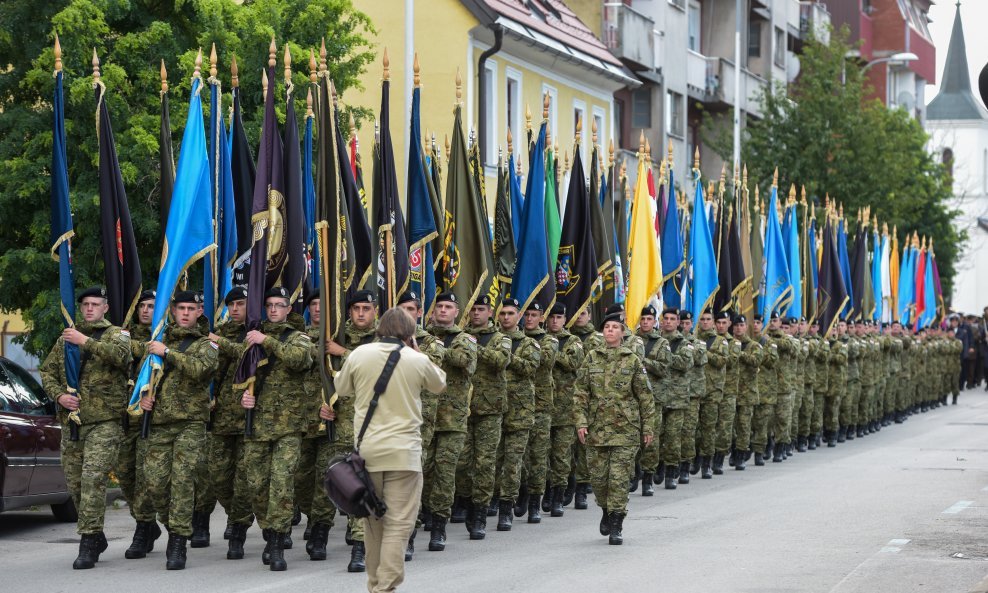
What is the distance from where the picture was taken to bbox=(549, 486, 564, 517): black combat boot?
49.1 feet

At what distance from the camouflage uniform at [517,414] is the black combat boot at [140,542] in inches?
125

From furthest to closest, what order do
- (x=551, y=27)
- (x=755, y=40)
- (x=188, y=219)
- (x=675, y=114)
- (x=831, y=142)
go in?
(x=755, y=40) → (x=675, y=114) → (x=831, y=142) → (x=551, y=27) → (x=188, y=219)

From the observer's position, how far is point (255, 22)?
61.5 feet

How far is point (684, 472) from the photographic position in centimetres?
1845

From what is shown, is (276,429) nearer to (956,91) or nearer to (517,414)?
(517,414)

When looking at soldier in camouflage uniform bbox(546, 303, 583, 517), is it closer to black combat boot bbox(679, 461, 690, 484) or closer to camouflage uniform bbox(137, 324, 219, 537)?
black combat boot bbox(679, 461, 690, 484)

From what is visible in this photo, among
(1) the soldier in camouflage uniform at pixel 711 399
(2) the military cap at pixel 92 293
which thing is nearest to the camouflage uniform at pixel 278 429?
(2) the military cap at pixel 92 293

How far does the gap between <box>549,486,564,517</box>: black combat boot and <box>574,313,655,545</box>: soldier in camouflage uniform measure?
189 centimetres

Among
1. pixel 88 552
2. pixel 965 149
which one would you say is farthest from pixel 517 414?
pixel 965 149

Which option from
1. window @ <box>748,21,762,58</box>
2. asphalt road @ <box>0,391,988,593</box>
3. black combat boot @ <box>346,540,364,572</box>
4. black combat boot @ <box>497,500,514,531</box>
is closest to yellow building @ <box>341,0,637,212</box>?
asphalt road @ <box>0,391,988,593</box>

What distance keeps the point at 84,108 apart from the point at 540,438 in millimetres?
6304

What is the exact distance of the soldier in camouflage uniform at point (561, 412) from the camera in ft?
49.7

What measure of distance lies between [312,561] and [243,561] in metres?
0.51

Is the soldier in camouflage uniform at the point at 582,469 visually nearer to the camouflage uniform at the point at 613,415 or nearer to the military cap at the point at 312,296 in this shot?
the camouflage uniform at the point at 613,415
